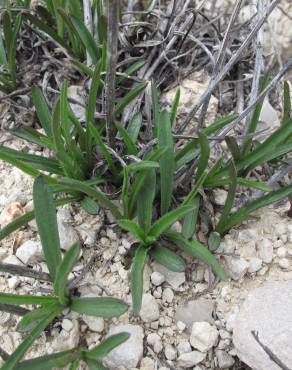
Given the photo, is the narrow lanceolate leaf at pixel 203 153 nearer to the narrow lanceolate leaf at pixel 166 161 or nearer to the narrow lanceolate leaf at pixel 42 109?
the narrow lanceolate leaf at pixel 166 161

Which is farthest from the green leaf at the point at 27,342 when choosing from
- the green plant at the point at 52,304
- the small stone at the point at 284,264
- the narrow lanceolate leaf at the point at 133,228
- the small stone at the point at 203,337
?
the small stone at the point at 284,264

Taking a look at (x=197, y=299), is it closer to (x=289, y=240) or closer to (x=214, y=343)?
Answer: (x=214, y=343)

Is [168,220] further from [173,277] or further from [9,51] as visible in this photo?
[9,51]

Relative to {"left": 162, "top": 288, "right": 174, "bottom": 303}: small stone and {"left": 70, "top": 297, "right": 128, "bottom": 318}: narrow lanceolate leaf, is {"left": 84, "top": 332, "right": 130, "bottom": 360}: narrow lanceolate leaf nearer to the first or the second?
{"left": 70, "top": 297, "right": 128, "bottom": 318}: narrow lanceolate leaf

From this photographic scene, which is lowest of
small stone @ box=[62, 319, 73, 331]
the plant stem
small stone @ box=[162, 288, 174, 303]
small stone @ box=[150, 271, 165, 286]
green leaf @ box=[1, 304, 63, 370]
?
green leaf @ box=[1, 304, 63, 370]

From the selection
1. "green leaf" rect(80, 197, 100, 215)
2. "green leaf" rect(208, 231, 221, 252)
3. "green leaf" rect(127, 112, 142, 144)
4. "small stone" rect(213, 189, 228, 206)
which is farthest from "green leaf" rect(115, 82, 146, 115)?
"green leaf" rect(208, 231, 221, 252)

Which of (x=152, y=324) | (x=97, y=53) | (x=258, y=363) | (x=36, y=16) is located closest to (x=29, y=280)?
(x=152, y=324)

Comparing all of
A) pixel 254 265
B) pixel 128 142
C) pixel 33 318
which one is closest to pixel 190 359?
pixel 254 265

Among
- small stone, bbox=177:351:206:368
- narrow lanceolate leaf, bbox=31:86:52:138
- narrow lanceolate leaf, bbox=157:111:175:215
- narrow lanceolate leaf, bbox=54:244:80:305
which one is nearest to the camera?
narrow lanceolate leaf, bbox=54:244:80:305
